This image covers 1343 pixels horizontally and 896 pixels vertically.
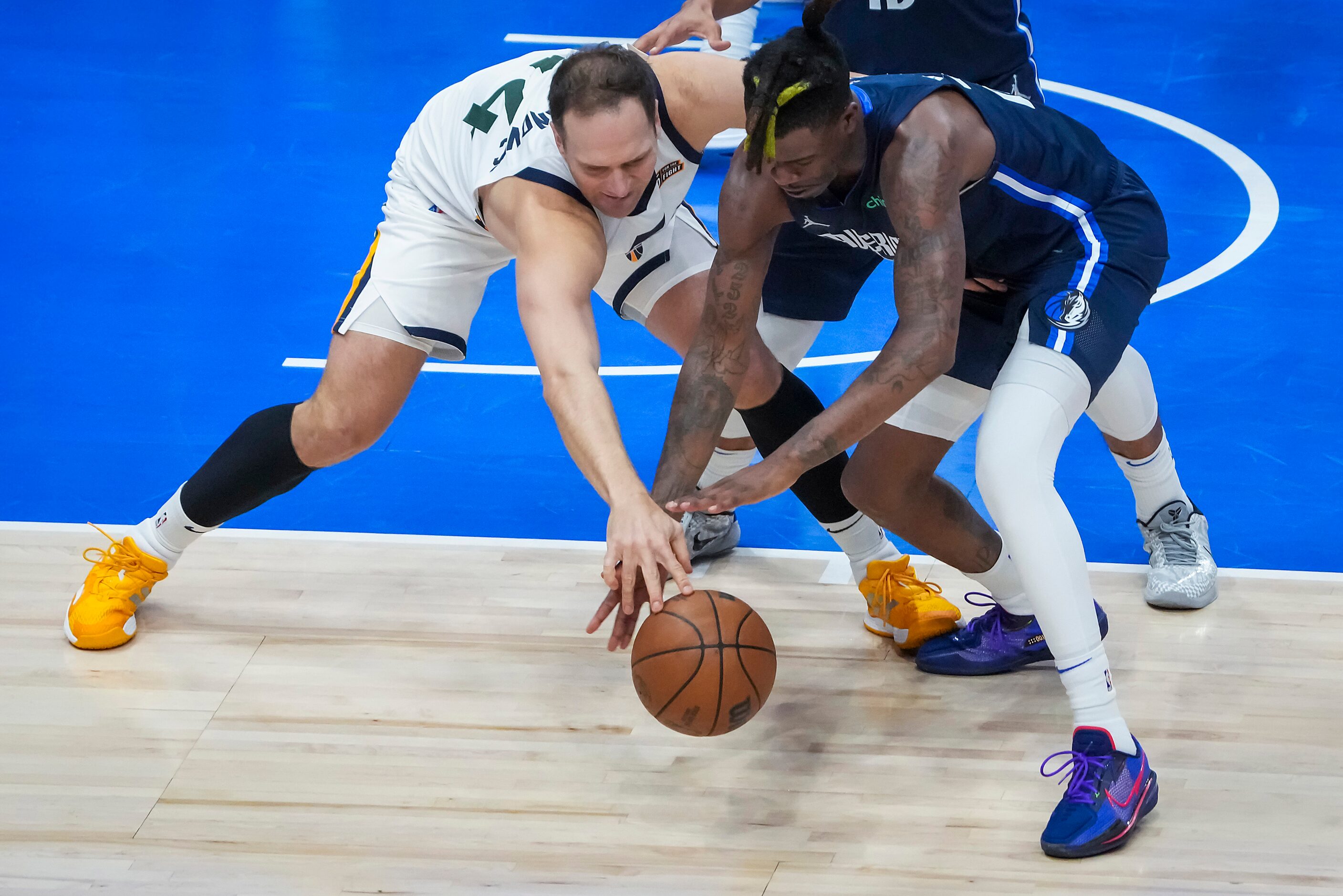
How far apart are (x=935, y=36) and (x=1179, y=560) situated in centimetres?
176

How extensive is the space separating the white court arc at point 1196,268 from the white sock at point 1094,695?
6.90 feet

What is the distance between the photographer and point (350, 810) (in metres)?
3.19

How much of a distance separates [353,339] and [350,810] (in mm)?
1263

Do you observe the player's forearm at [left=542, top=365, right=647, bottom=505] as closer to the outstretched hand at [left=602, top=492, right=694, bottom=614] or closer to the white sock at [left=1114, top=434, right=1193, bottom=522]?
the outstretched hand at [left=602, top=492, right=694, bottom=614]

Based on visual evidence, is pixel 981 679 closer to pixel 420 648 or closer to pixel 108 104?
pixel 420 648

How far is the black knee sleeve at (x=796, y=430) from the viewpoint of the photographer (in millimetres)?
3693

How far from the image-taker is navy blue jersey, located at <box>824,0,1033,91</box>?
3838 millimetres

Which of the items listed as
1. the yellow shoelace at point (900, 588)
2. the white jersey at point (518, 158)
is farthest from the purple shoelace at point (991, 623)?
the white jersey at point (518, 158)

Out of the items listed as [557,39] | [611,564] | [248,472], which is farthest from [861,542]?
[557,39]

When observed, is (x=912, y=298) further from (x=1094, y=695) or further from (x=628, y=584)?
(x=1094, y=695)

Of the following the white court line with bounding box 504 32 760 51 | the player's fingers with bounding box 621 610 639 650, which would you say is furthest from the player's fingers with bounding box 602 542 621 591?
the white court line with bounding box 504 32 760 51

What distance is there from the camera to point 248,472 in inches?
148

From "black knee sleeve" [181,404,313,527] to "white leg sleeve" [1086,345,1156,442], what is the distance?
2283mm

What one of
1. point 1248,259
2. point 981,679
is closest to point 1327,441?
point 1248,259
